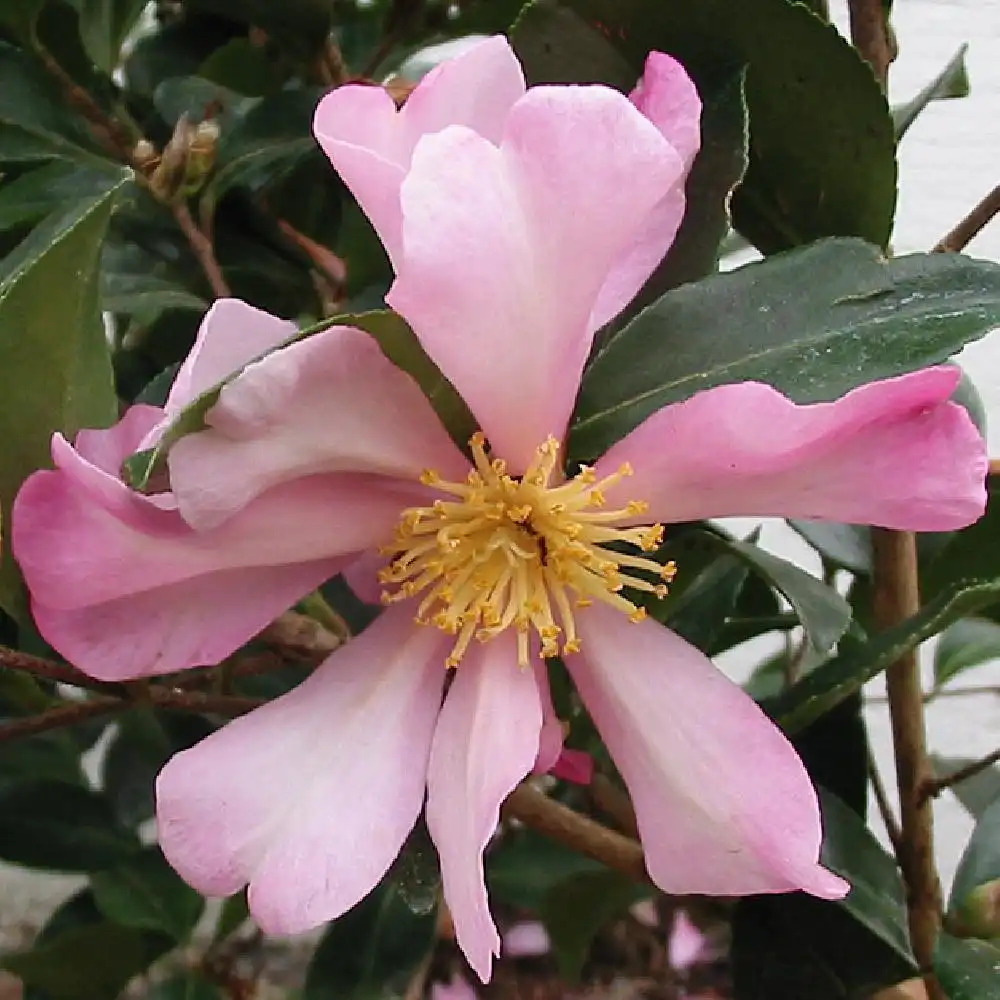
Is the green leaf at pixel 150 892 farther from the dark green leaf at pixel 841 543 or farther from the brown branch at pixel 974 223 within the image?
the brown branch at pixel 974 223

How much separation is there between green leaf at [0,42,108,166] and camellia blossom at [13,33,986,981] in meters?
0.37

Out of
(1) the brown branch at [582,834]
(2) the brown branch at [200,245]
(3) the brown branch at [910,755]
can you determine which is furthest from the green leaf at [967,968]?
(2) the brown branch at [200,245]

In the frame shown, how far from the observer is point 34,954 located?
787 mm

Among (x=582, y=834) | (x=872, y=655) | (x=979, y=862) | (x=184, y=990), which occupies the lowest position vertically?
(x=184, y=990)

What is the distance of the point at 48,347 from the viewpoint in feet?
1.21

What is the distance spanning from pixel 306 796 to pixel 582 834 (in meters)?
0.23

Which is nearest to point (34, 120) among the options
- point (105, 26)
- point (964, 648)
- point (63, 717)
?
point (105, 26)

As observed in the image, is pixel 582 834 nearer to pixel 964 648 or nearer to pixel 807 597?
pixel 807 597

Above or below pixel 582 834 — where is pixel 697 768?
above

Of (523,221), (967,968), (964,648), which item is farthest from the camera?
(964,648)

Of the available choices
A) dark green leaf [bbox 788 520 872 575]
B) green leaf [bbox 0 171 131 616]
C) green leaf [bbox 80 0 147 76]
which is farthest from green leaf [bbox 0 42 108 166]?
dark green leaf [bbox 788 520 872 575]

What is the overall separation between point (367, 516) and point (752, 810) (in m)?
0.15

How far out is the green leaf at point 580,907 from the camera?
2.73 feet

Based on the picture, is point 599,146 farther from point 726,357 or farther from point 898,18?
point 898,18
